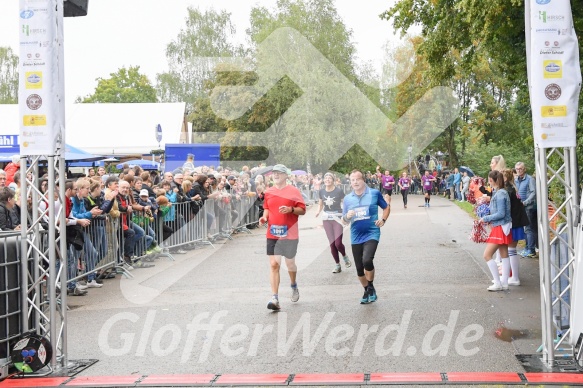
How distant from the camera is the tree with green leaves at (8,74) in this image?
90.7m

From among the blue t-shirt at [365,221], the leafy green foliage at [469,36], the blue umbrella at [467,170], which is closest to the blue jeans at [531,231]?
the leafy green foliage at [469,36]

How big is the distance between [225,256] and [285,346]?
29.5ft

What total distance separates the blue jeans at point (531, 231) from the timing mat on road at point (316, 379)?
828 cm

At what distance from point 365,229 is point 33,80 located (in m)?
5.06

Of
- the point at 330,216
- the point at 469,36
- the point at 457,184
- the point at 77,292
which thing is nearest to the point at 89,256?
the point at 77,292

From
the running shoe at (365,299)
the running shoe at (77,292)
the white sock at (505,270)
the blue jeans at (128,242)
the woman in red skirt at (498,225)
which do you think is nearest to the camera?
the running shoe at (365,299)

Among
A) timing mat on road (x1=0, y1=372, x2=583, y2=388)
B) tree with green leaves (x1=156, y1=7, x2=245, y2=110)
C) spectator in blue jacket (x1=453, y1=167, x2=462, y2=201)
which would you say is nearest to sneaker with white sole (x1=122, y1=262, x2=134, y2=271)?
timing mat on road (x1=0, y1=372, x2=583, y2=388)

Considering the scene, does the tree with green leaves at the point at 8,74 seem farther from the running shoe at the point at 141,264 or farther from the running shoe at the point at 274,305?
the running shoe at the point at 274,305

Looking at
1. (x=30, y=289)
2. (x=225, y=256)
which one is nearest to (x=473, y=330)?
(x=30, y=289)

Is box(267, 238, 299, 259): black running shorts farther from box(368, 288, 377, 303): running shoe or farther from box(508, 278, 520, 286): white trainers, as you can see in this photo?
box(508, 278, 520, 286): white trainers

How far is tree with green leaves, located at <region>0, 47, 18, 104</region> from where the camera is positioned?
298 feet

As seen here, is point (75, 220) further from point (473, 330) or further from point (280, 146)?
point (280, 146)

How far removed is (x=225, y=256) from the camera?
17.0 m

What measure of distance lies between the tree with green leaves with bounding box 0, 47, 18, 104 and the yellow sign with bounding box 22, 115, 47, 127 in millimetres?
88347
